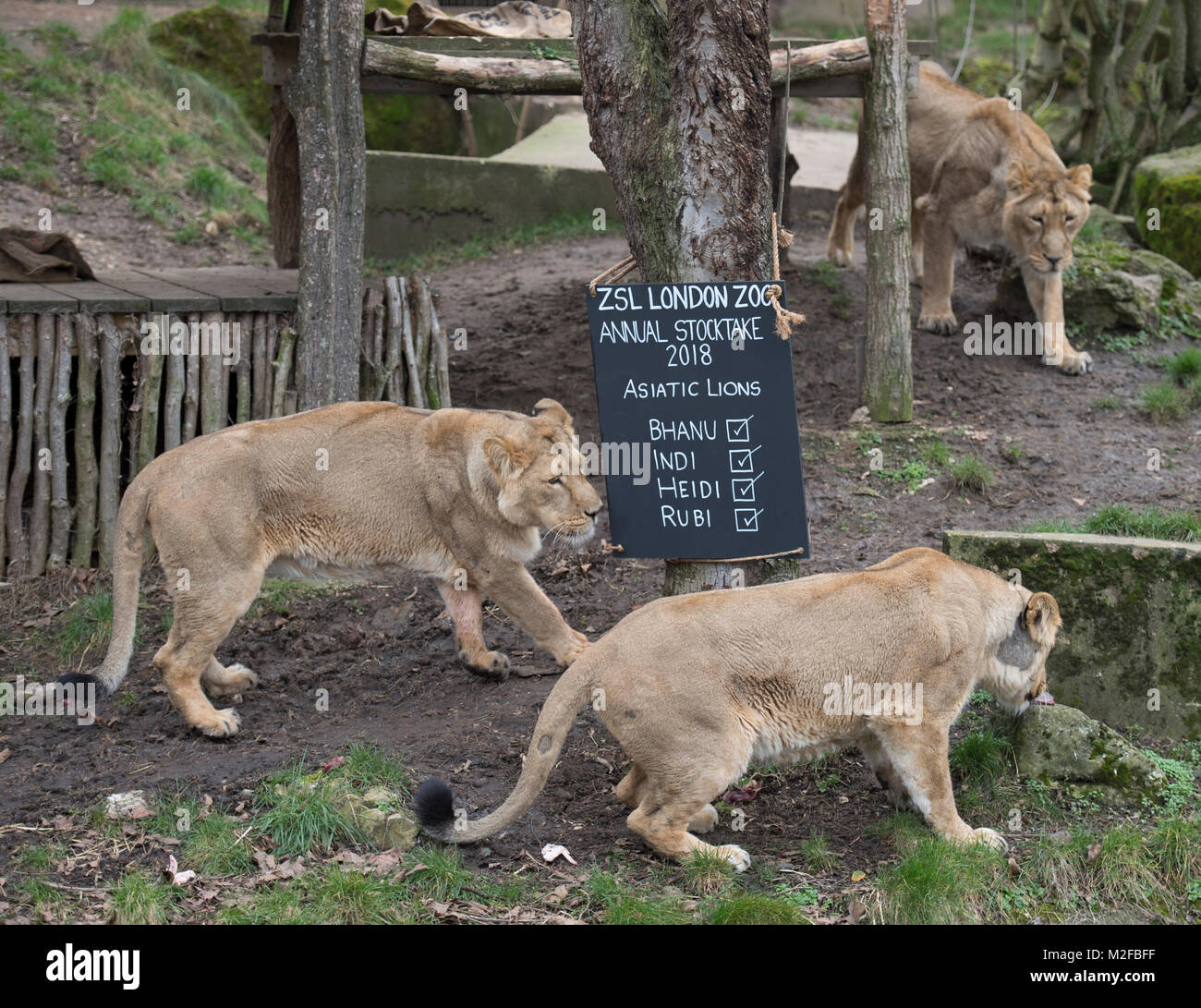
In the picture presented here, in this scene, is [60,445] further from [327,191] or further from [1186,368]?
[1186,368]

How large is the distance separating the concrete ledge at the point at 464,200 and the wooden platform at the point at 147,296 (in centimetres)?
556

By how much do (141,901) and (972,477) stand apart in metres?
5.65

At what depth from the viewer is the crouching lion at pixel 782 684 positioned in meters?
4.75

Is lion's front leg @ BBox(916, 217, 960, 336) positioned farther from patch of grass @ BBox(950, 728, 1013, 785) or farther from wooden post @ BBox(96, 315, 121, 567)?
wooden post @ BBox(96, 315, 121, 567)

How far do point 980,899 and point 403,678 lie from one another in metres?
3.28

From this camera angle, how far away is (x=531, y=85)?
8.62 metres

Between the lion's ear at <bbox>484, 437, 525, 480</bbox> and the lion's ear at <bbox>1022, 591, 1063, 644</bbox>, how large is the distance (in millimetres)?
2444

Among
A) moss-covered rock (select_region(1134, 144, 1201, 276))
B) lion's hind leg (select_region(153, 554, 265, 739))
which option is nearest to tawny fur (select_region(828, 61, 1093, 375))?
moss-covered rock (select_region(1134, 144, 1201, 276))

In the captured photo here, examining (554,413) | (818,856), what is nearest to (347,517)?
(554,413)

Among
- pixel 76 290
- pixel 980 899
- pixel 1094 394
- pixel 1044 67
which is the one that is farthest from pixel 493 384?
pixel 1044 67

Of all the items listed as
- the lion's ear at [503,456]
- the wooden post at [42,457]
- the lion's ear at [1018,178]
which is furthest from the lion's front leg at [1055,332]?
the wooden post at [42,457]

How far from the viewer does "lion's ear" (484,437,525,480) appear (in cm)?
618

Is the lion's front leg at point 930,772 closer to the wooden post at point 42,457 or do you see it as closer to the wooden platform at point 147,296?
the wooden platform at point 147,296

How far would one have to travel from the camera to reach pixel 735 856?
4.96m
